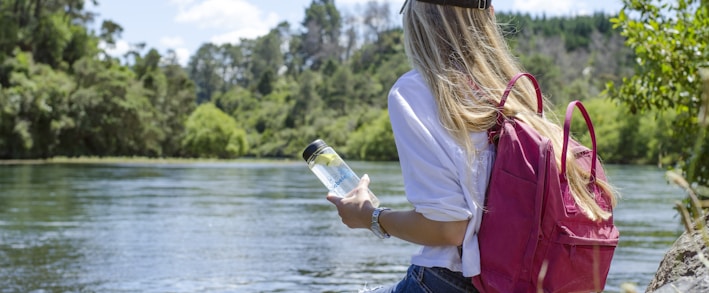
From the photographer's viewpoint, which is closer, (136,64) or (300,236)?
(300,236)

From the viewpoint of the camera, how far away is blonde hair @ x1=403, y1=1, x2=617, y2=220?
230cm

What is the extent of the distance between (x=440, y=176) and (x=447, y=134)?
0.10 metres

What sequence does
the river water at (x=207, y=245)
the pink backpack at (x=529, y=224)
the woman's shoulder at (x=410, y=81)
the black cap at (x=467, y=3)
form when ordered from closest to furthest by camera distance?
the pink backpack at (x=529, y=224) → the woman's shoulder at (x=410, y=81) → the black cap at (x=467, y=3) → the river water at (x=207, y=245)

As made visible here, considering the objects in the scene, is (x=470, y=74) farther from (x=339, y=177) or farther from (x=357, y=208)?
(x=339, y=177)

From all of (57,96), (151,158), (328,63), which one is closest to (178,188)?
(57,96)

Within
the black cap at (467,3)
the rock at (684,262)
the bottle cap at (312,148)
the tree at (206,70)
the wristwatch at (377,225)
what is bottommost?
the rock at (684,262)

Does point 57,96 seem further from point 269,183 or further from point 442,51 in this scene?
point 442,51

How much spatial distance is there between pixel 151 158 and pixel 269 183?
41494mm

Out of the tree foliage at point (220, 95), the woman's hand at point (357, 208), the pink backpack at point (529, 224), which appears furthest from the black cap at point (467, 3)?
the tree foliage at point (220, 95)

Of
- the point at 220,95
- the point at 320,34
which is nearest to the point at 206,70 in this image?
the point at 320,34

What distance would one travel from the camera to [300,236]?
18578mm

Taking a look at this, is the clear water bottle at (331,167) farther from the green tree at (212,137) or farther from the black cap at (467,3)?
the green tree at (212,137)

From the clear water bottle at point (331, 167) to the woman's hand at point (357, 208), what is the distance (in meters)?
0.20

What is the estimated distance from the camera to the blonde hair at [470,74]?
2.30 meters
